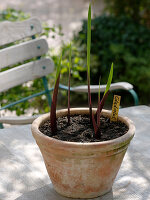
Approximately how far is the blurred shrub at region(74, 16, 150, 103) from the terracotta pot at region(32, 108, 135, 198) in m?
3.24

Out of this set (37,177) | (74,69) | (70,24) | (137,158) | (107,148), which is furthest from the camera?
(70,24)

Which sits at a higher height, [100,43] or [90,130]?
[90,130]

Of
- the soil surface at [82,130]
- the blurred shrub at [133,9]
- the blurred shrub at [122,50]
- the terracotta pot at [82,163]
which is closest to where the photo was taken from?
the terracotta pot at [82,163]

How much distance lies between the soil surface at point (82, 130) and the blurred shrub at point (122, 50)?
3.06m

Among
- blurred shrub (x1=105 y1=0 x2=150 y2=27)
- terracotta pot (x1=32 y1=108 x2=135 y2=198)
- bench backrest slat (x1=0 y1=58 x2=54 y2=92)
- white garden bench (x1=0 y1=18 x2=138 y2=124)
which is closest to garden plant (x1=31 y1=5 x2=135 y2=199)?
terracotta pot (x1=32 y1=108 x2=135 y2=198)

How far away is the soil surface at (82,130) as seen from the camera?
4.08 feet

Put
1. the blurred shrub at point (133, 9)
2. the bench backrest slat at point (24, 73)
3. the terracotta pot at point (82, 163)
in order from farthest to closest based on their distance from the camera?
the blurred shrub at point (133, 9) < the bench backrest slat at point (24, 73) < the terracotta pot at point (82, 163)

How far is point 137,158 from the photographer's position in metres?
1.56

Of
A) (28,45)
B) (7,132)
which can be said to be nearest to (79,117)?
(7,132)

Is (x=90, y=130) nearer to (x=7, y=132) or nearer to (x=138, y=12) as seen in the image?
(x=7, y=132)

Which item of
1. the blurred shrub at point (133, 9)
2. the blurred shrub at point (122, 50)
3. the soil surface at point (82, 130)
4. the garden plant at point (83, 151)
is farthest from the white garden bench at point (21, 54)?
the blurred shrub at point (133, 9)

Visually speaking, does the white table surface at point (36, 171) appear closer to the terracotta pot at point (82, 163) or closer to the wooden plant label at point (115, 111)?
the terracotta pot at point (82, 163)

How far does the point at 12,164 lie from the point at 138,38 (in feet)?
11.8

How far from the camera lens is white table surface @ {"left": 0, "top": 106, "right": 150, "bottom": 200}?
1.30 m
